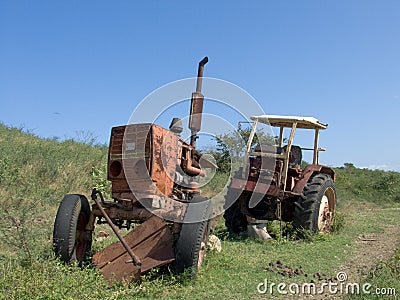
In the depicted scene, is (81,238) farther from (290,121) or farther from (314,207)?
(290,121)

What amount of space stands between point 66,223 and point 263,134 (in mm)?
5385

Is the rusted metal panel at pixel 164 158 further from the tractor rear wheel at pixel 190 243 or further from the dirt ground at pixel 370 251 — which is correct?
the dirt ground at pixel 370 251

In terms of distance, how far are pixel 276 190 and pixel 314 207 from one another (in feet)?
2.63

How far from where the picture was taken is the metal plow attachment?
4828 millimetres

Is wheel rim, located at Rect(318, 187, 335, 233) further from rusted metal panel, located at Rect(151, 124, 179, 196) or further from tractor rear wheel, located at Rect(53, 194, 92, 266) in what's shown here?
tractor rear wheel, located at Rect(53, 194, 92, 266)

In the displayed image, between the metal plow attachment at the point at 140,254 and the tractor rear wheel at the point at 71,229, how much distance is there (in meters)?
0.34

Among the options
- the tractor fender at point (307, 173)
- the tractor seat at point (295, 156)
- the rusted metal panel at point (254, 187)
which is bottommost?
the rusted metal panel at point (254, 187)

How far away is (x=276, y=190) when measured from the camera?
315 inches

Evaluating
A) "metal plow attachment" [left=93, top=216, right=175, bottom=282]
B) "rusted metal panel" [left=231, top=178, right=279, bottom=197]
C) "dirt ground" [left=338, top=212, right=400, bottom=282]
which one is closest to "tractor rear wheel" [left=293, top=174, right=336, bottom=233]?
"rusted metal panel" [left=231, top=178, right=279, bottom=197]

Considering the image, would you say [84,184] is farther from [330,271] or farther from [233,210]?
[330,271]

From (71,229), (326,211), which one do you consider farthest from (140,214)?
(326,211)

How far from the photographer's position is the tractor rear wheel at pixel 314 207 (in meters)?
8.12

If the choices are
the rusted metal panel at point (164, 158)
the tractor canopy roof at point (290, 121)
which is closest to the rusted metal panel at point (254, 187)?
the tractor canopy roof at point (290, 121)

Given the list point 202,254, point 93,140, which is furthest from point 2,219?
point 93,140
